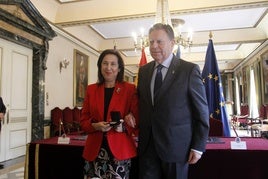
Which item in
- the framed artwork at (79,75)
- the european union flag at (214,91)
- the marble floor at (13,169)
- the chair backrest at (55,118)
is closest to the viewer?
the european union flag at (214,91)

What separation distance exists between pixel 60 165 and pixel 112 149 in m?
0.94

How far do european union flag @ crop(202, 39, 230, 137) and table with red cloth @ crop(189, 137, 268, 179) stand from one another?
1.45 m

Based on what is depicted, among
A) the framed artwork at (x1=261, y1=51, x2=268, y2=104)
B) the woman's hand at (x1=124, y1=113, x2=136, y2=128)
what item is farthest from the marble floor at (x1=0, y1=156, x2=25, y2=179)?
the framed artwork at (x1=261, y1=51, x2=268, y2=104)

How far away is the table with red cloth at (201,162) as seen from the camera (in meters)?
A: 2.03

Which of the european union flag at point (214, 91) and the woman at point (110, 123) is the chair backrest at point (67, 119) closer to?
the european union flag at point (214, 91)

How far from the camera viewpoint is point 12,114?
5105 millimetres

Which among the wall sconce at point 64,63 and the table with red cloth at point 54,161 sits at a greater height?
the wall sconce at point 64,63

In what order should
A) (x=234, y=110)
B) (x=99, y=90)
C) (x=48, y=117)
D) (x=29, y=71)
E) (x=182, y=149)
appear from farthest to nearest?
1. (x=234, y=110)
2. (x=48, y=117)
3. (x=29, y=71)
4. (x=99, y=90)
5. (x=182, y=149)

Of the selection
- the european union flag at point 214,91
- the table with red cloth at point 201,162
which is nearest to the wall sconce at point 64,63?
the european union flag at point 214,91

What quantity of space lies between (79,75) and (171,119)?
6863 mm

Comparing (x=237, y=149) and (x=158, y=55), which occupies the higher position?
(x=158, y=55)

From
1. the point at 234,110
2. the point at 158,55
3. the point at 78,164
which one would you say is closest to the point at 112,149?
the point at 158,55

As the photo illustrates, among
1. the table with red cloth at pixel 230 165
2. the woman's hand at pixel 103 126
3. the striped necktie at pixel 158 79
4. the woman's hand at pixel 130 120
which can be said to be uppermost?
the striped necktie at pixel 158 79

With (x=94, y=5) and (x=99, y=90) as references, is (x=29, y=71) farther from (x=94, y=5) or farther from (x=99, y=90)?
(x=99, y=90)
